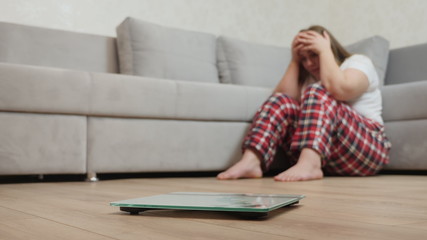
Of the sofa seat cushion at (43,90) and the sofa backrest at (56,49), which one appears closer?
the sofa seat cushion at (43,90)

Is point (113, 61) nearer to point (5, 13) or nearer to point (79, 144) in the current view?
point (5, 13)

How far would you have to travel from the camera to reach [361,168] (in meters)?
2.21

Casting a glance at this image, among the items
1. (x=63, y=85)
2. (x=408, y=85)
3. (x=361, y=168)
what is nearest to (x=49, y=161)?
(x=63, y=85)

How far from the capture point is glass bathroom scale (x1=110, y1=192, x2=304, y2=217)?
79 cm

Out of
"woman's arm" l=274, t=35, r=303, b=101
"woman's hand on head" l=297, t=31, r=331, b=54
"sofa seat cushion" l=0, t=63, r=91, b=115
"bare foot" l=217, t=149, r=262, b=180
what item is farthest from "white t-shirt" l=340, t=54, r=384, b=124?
"sofa seat cushion" l=0, t=63, r=91, b=115

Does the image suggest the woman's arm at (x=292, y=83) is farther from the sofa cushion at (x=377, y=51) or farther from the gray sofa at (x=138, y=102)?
the sofa cushion at (x=377, y=51)

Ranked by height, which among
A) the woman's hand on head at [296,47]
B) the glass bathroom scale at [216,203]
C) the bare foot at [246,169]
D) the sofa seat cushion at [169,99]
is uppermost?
the woman's hand on head at [296,47]

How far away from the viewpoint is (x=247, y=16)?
4.07 meters

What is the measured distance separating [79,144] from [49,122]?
0.14 metres

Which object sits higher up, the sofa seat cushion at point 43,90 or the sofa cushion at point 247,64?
the sofa cushion at point 247,64

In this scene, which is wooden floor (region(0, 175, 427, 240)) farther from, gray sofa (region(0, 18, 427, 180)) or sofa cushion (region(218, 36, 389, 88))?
sofa cushion (region(218, 36, 389, 88))

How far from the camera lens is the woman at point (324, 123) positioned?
2002mm

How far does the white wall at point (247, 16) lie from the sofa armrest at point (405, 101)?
1413mm

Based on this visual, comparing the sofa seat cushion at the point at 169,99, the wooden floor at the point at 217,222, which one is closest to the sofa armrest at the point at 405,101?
the sofa seat cushion at the point at 169,99
